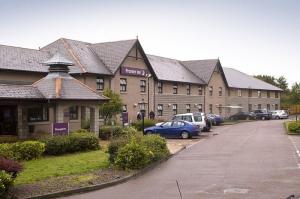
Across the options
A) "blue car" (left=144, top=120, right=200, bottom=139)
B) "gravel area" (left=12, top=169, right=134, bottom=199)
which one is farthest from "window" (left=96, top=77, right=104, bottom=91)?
"gravel area" (left=12, top=169, right=134, bottom=199)

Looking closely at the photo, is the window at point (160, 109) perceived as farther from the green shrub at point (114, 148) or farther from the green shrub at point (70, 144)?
the green shrub at point (114, 148)

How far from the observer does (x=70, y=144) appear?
22.8 meters

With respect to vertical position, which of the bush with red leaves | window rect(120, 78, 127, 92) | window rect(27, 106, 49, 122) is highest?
window rect(120, 78, 127, 92)

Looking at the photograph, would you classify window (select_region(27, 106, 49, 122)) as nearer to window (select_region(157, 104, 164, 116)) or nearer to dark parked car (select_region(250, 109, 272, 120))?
window (select_region(157, 104, 164, 116))

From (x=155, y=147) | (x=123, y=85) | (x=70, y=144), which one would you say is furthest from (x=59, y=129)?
(x=123, y=85)

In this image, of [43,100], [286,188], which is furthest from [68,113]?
[286,188]

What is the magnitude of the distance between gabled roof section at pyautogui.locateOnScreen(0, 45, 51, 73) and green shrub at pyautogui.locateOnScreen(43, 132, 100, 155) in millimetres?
11932

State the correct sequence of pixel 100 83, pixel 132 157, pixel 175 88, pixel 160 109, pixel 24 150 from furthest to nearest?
1. pixel 175 88
2. pixel 160 109
3. pixel 100 83
4. pixel 24 150
5. pixel 132 157

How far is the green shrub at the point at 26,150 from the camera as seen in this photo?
1995cm

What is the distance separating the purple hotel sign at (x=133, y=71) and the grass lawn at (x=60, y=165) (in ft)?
70.5

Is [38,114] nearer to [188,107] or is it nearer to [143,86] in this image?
[143,86]

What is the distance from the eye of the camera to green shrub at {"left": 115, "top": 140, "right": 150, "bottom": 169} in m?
17.3

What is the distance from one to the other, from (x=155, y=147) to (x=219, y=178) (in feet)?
18.2

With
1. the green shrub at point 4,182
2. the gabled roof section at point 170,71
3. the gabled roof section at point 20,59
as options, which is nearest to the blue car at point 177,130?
the gabled roof section at point 20,59
